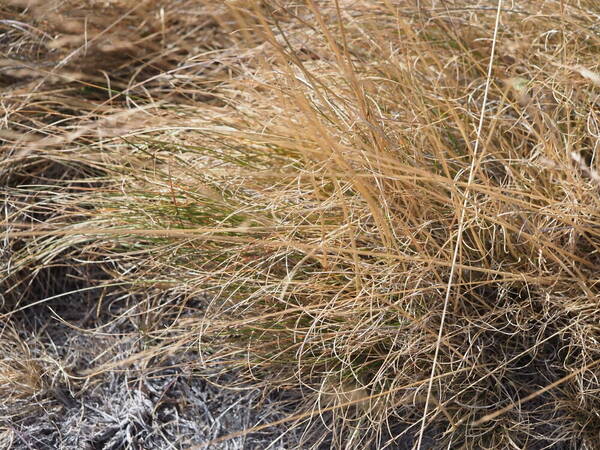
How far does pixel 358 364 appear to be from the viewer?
129 cm

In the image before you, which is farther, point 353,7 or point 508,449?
point 353,7

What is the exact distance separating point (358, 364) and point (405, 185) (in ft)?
0.99

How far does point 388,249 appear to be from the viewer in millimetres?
1255

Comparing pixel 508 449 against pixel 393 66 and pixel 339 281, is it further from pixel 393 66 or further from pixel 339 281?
pixel 393 66

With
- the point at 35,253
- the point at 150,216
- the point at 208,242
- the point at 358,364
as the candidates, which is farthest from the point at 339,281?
the point at 35,253

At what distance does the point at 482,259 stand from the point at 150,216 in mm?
571

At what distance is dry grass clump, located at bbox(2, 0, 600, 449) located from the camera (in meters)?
1.22

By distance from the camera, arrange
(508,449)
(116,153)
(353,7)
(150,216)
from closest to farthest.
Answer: (508,449), (150,216), (116,153), (353,7)

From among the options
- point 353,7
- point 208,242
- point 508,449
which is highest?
point 353,7

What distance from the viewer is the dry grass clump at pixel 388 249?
3.99ft

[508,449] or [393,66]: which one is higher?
[393,66]

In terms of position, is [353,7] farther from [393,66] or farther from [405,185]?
[405,185]

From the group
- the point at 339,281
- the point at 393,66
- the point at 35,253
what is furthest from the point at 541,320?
the point at 35,253

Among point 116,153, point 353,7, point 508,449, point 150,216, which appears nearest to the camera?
point 508,449
